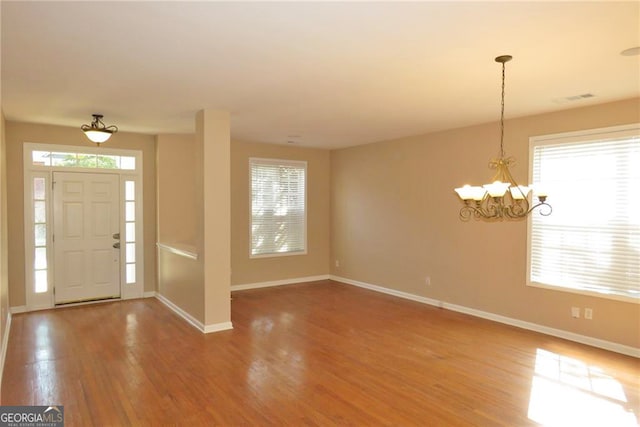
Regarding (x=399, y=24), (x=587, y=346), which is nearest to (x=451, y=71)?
(x=399, y=24)

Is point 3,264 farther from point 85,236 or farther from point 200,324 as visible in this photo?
point 200,324

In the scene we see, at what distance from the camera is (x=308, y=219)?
322 inches

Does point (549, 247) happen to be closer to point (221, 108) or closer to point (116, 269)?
point (221, 108)

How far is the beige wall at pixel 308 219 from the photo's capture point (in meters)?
7.33

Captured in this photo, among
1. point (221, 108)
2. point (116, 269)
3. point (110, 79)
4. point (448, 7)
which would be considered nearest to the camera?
point (448, 7)

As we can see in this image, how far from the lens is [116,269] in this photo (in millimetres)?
6457

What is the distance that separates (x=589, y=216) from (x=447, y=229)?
1.91m

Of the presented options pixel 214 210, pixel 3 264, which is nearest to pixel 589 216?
pixel 214 210

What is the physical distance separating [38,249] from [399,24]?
232 inches

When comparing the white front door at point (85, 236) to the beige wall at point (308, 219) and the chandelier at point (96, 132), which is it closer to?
the chandelier at point (96, 132)

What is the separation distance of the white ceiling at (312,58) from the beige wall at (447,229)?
475 mm

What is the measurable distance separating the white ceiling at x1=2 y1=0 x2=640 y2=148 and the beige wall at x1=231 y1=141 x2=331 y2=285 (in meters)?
2.33

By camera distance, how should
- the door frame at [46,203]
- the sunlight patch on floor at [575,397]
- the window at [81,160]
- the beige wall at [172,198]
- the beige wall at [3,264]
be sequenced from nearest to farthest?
the sunlight patch on floor at [575,397]
the beige wall at [3,264]
the door frame at [46,203]
the window at [81,160]
the beige wall at [172,198]

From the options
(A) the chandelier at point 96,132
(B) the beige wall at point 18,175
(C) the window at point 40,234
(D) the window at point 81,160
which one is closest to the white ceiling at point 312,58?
(A) the chandelier at point 96,132
